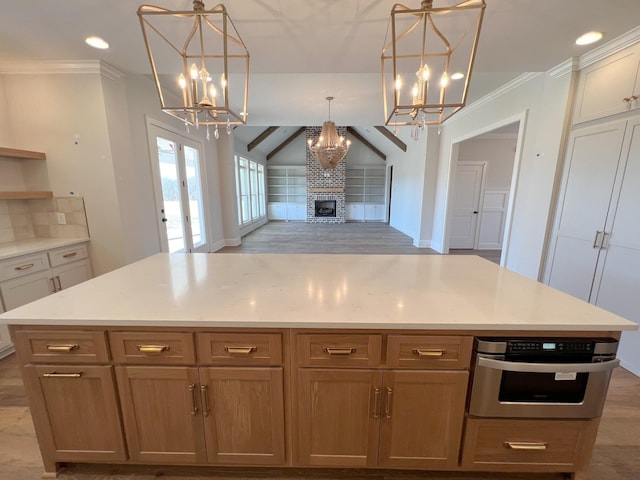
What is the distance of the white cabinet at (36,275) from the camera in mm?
2119

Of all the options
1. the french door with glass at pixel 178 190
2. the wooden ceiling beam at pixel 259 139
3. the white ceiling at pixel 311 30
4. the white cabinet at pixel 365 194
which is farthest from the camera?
the white cabinet at pixel 365 194

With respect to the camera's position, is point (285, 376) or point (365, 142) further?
point (365, 142)

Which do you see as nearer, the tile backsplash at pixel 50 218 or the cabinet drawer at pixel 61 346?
the cabinet drawer at pixel 61 346

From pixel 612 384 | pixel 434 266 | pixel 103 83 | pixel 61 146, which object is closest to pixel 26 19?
pixel 103 83

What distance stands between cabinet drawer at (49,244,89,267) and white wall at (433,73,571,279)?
16.5 ft

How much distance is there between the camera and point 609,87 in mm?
2254

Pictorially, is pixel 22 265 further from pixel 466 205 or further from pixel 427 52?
pixel 466 205

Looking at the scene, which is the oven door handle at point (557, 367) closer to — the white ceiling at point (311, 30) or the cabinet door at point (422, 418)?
the cabinet door at point (422, 418)

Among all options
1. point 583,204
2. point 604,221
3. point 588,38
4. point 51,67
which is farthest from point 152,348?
point 588,38

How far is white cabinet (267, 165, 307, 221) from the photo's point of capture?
11562 mm

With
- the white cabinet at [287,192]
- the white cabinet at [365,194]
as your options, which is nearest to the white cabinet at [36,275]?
the white cabinet at [287,192]

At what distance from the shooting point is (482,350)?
1.11 meters

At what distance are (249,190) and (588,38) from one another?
323 inches

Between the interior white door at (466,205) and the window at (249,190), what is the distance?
18.6 ft
